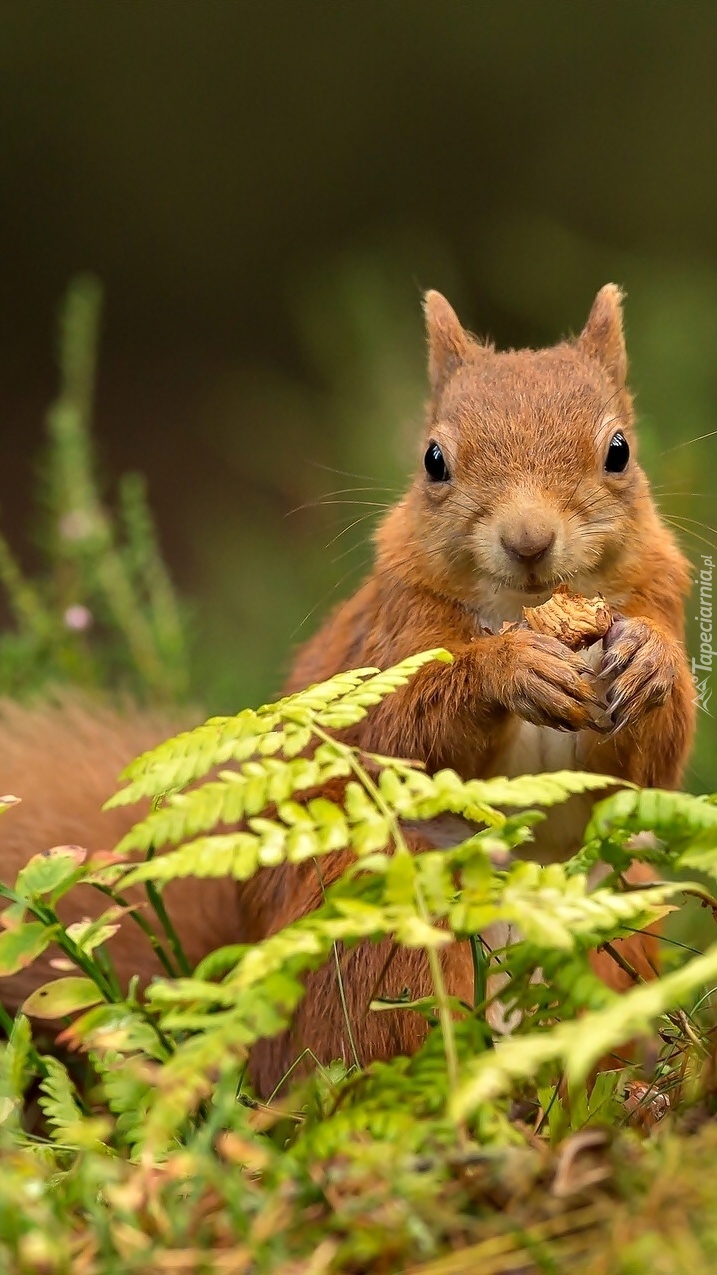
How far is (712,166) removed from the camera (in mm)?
4891

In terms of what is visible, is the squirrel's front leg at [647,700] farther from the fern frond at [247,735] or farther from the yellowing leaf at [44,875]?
the yellowing leaf at [44,875]

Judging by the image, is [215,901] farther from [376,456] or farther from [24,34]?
[24,34]

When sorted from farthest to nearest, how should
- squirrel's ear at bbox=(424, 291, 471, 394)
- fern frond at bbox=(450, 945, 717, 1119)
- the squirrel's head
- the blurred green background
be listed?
the blurred green background, squirrel's ear at bbox=(424, 291, 471, 394), the squirrel's head, fern frond at bbox=(450, 945, 717, 1119)

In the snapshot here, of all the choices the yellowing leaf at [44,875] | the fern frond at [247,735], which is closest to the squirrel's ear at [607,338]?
the fern frond at [247,735]

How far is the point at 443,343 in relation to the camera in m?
2.02

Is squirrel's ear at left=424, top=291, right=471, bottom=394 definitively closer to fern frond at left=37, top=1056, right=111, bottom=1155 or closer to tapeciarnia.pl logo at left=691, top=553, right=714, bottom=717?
tapeciarnia.pl logo at left=691, top=553, right=714, bottom=717

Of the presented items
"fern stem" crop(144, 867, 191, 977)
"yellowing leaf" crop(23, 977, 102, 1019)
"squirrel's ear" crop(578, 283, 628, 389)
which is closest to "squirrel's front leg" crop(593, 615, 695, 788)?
"squirrel's ear" crop(578, 283, 628, 389)

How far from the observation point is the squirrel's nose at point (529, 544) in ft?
5.12

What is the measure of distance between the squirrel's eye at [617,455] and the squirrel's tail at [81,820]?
699mm

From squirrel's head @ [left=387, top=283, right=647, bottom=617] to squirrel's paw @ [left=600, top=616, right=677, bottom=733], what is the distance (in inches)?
4.3

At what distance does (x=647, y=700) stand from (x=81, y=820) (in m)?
0.75

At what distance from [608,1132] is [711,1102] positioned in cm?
14

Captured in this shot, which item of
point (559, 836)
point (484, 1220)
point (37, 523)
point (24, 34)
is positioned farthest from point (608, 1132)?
point (24, 34)

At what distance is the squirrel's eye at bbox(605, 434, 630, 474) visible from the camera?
1758mm
